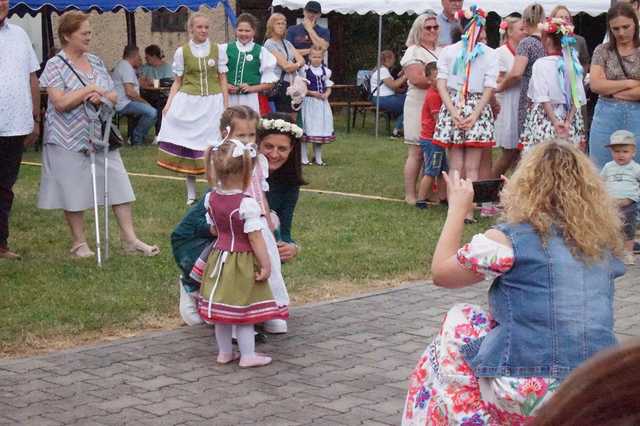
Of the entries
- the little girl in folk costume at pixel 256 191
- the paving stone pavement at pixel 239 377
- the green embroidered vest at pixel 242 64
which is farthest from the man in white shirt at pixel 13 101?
the green embroidered vest at pixel 242 64

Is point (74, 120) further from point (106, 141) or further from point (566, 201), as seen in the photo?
point (566, 201)

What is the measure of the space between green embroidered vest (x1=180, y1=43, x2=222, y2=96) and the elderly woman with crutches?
8.87 feet

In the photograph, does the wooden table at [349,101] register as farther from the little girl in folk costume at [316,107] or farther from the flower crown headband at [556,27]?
the flower crown headband at [556,27]

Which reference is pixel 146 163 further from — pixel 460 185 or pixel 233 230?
pixel 460 185

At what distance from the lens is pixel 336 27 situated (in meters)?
27.6

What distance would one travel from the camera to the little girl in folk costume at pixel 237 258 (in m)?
5.61

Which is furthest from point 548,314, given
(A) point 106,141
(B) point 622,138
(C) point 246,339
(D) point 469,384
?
(B) point 622,138

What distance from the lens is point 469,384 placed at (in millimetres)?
3777

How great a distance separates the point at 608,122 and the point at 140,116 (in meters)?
10.2

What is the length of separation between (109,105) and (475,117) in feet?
11.9

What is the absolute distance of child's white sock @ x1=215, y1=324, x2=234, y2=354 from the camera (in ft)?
18.9

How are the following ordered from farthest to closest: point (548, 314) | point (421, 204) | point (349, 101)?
point (349, 101), point (421, 204), point (548, 314)

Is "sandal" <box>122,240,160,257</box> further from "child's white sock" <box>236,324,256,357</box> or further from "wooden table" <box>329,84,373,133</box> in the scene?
"wooden table" <box>329,84,373,133</box>

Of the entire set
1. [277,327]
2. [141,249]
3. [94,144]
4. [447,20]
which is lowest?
[141,249]
